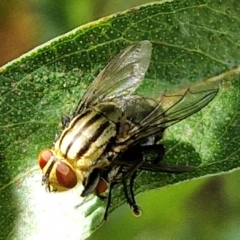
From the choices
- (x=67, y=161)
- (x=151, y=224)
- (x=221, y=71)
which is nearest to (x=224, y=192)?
(x=151, y=224)

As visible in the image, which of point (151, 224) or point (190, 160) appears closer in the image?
point (190, 160)

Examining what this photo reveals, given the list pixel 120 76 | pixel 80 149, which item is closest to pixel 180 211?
pixel 120 76

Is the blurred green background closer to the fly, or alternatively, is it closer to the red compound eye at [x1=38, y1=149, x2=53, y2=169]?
the fly

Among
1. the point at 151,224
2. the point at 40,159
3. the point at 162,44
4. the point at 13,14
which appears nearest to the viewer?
the point at 40,159

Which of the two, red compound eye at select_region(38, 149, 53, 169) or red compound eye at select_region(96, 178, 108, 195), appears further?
red compound eye at select_region(96, 178, 108, 195)

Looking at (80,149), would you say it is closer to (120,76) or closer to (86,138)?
(86,138)

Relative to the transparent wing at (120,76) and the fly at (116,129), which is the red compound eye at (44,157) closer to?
the fly at (116,129)

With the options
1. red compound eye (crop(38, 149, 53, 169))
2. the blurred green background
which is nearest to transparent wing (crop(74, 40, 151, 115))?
red compound eye (crop(38, 149, 53, 169))

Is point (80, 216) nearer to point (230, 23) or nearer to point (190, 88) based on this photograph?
point (190, 88)

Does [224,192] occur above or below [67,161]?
below
